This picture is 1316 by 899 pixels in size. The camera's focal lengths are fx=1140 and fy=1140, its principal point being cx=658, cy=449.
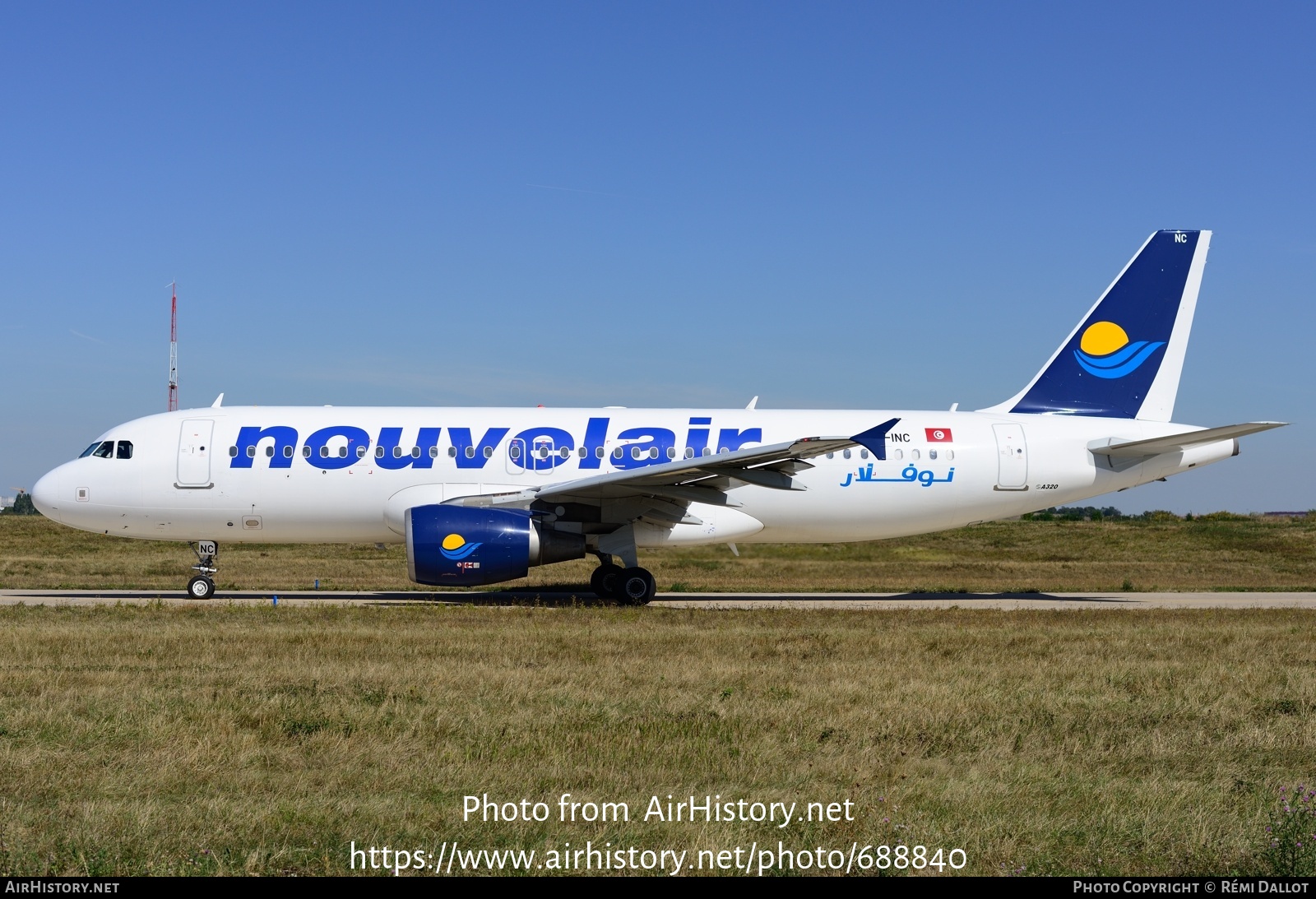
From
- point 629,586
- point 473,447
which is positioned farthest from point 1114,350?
point 473,447

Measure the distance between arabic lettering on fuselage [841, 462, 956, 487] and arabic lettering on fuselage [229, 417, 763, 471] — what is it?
74.7 inches

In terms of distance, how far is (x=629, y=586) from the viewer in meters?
18.9

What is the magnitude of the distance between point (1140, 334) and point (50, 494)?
19.9m

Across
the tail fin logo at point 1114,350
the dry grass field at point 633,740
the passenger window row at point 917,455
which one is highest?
the tail fin logo at point 1114,350

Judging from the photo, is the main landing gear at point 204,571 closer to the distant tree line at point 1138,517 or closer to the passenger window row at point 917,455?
Result: the passenger window row at point 917,455

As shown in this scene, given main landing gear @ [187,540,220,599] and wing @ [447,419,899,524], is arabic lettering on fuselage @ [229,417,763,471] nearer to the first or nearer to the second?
wing @ [447,419,899,524]

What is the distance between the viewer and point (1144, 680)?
1062cm

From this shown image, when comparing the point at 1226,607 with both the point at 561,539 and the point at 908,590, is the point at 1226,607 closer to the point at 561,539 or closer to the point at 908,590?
the point at 908,590

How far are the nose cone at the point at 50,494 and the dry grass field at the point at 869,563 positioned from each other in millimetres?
3378

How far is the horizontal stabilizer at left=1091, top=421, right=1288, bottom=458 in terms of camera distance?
755 inches

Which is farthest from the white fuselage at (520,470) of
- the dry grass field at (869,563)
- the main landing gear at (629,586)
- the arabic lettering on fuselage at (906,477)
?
the dry grass field at (869,563)

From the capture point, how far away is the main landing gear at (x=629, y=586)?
1888 cm

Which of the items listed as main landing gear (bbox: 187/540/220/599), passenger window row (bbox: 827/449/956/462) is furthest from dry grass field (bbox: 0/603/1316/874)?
passenger window row (bbox: 827/449/956/462)

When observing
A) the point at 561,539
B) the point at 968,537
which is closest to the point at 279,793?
the point at 561,539
